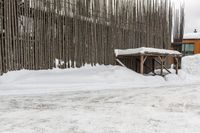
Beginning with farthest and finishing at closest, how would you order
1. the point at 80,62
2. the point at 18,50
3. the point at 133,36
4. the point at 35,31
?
the point at 133,36 < the point at 80,62 < the point at 35,31 < the point at 18,50

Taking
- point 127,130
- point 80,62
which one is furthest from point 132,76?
point 127,130

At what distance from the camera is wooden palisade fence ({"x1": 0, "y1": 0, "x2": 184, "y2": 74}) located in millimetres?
8812

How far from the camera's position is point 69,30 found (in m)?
10.9

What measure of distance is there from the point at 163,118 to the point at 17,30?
6841 mm

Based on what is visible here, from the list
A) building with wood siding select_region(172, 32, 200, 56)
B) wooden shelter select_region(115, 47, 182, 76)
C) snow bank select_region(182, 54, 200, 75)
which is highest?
building with wood siding select_region(172, 32, 200, 56)

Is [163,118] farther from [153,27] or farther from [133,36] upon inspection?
[153,27]

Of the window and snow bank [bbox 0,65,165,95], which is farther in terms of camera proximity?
the window

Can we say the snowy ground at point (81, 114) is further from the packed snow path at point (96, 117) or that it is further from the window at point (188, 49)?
the window at point (188, 49)

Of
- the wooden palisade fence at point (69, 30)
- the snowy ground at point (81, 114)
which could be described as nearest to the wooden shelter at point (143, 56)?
the wooden palisade fence at point (69, 30)

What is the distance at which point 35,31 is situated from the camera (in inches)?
376

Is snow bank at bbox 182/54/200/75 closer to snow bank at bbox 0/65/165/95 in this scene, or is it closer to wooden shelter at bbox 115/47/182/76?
wooden shelter at bbox 115/47/182/76

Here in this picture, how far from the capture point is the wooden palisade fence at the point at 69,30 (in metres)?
8.81

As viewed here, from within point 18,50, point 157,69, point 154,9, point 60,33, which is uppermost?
point 154,9

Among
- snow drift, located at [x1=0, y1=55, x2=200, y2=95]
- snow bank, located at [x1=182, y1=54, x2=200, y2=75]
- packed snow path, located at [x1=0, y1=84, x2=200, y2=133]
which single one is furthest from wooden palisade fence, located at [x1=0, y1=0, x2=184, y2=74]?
snow bank, located at [x1=182, y1=54, x2=200, y2=75]
